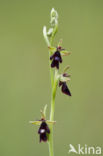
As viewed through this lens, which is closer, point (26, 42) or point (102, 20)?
point (26, 42)

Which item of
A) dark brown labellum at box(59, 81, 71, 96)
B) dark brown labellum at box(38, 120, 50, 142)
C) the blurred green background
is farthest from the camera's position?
the blurred green background

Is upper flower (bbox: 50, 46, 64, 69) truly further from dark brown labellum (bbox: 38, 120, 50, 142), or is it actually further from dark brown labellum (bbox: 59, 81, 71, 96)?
dark brown labellum (bbox: 38, 120, 50, 142)

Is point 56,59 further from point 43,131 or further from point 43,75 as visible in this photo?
point 43,75

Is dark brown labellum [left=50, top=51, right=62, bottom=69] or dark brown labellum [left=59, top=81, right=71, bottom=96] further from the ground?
dark brown labellum [left=50, top=51, right=62, bottom=69]

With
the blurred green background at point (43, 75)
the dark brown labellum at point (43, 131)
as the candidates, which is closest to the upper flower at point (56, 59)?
the dark brown labellum at point (43, 131)

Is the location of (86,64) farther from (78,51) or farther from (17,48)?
(17,48)

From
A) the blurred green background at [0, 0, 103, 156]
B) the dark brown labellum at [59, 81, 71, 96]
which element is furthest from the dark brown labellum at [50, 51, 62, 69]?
the blurred green background at [0, 0, 103, 156]

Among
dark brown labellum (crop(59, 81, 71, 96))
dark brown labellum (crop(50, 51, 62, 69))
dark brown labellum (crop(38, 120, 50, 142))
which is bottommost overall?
dark brown labellum (crop(38, 120, 50, 142))

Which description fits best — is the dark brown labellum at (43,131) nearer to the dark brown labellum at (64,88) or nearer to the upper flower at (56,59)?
the dark brown labellum at (64,88)

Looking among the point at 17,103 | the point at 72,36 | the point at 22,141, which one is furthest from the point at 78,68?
the point at 22,141
